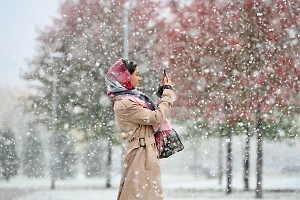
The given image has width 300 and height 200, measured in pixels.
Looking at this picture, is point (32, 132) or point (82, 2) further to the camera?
point (32, 132)

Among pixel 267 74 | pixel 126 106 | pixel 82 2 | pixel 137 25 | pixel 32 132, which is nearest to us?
pixel 126 106

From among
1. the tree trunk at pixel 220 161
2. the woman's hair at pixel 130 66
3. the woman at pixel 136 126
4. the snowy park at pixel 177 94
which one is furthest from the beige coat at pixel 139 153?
the tree trunk at pixel 220 161

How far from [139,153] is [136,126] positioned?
0.67ft

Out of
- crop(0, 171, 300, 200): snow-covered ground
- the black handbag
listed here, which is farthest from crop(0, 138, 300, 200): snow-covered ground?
the black handbag

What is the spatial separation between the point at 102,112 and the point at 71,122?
3.64ft

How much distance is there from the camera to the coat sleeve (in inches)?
163

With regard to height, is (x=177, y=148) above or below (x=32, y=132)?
below

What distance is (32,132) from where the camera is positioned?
16.5 m

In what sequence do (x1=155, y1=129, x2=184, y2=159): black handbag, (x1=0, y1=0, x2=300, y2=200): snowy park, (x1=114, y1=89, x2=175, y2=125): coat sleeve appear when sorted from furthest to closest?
(x1=0, y1=0, x2=300, y2=200): snowy park
(x1=155, y1=129, x2=184, y2=159): black handbag
(x1=114, y1=89, x2=175, y2=125): coat sleeve

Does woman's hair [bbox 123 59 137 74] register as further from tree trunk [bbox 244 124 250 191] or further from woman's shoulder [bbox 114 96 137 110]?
Answer: tree trunk [bbox 244 124 250 191]

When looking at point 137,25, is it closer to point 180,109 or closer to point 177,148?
point 180,109

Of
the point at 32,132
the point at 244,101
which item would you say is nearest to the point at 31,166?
the point at 32,132

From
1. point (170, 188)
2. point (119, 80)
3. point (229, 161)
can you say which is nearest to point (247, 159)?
point (229, 161)

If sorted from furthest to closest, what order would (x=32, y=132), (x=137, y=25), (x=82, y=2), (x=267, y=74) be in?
(x=32, y=132) → (x=82, y=2) → (x=137, y=25) → (x=267, y=74)
